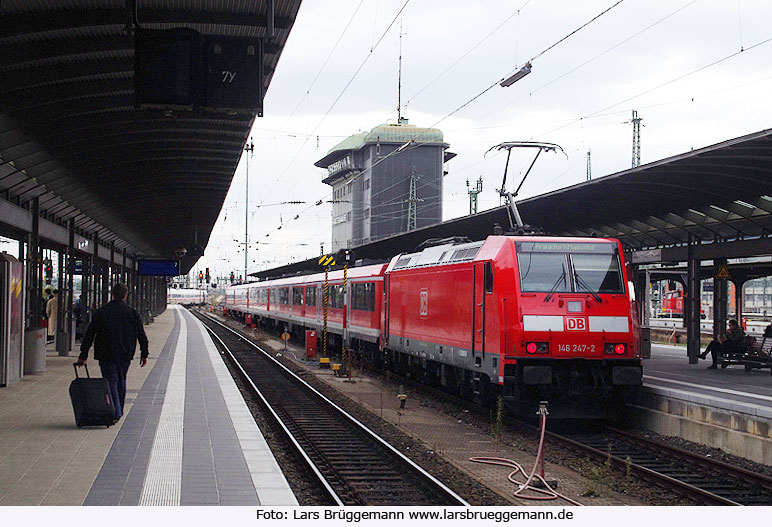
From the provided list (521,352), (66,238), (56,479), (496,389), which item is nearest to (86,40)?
(56,479)

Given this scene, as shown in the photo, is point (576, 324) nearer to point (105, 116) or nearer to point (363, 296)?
point (105, 116)

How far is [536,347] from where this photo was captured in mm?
12609

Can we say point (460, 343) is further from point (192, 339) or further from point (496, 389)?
point (192, 339)

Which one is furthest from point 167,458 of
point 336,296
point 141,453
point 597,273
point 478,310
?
point 336,296

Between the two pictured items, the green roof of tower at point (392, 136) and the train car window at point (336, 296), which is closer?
the train car window at point (336, 296)

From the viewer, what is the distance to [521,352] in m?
12.6

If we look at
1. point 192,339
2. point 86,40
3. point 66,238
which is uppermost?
point 86,40

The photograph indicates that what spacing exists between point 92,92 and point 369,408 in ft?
24.9

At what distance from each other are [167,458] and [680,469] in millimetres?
→ 6014

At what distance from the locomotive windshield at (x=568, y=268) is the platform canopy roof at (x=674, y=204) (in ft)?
2.45

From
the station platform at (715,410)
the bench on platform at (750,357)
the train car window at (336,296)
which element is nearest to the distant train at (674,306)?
the train car window at (336,296)

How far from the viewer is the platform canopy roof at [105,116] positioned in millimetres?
9078

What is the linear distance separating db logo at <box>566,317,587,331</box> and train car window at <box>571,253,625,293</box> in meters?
0.48

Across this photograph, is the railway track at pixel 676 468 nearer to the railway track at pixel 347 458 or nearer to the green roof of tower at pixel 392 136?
the railway track at pixel 347 458
